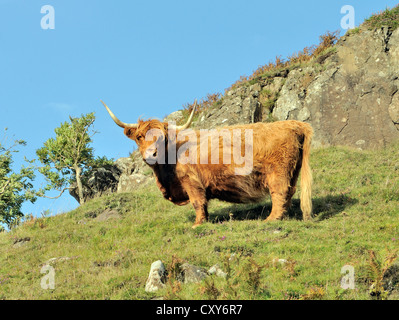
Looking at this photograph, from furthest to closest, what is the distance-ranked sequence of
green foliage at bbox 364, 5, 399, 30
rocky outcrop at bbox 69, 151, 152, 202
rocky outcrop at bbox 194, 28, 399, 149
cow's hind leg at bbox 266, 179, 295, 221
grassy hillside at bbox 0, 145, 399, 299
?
rocky outcrop at bbox 69, 151, 152, 202 → green foliage at bbox 364, 5, 399, 30 → rocky outcrop at bbox 194, 28, 399, 149 → cow's hind leg at bbox 266, 179, 295, 221 → grassy hillside at bbox 0, 145, 399, 299

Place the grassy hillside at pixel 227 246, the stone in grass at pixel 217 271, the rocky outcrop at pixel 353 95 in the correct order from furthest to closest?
the rocky outcrop at pixel 353 95, the stone in grass at pixel 217 271, the grassy hillside at pixel 227 246

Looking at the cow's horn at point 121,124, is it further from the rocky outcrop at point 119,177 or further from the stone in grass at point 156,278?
the rocky outcrop at point 119,177

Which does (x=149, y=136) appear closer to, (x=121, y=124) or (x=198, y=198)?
(x=121, y=124)

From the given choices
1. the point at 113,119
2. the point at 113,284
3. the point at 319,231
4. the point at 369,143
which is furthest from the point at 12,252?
the point at 369,143

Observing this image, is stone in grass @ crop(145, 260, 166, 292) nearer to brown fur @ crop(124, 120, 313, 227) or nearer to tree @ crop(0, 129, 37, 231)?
brown fur @ crop(124, 120, 313, 227)

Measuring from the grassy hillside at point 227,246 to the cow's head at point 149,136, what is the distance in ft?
5.93

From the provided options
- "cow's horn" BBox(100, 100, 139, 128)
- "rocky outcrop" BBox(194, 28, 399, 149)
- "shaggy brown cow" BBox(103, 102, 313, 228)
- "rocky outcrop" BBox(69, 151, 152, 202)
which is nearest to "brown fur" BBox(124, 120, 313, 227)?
"shaggy brown cow" BBox(103, 102, 313, 228)

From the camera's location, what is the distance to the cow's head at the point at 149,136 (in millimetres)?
10438

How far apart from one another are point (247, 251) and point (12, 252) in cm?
633

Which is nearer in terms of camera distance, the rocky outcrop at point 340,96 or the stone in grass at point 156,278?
the stone in grass at point 156,278

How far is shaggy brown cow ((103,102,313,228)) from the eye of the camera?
10.2 metres

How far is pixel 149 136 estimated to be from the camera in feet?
34.6

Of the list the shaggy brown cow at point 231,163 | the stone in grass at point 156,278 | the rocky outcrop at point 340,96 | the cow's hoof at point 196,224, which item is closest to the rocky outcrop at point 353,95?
the rocky outcrop at point 340,96

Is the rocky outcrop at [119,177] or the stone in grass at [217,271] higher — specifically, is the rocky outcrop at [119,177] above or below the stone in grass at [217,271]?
above
